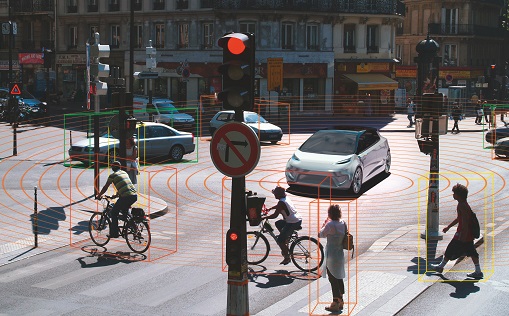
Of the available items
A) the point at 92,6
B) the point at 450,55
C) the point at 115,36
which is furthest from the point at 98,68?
the point at 450,55

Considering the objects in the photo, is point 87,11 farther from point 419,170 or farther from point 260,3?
point 419,170

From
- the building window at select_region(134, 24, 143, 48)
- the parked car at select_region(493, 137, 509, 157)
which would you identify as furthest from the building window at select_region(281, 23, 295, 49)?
the parked car at select_region(493, 137, 509, 157)

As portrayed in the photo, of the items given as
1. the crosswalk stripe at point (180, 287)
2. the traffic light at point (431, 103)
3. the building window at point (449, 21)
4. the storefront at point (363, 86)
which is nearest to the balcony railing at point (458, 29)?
the building window at point (449, 21)

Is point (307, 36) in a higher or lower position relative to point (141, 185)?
higher

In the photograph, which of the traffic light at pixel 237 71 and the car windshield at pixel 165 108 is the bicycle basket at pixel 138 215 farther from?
the car windshield at pixel 165 108

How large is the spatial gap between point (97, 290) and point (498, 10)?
7326cm

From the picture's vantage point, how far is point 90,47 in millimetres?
22734

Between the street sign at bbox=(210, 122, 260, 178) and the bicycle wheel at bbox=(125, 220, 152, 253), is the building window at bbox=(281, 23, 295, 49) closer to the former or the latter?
the bicycle wheel at bbox=(125, 220, 152, 253)

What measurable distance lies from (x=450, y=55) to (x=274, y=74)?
26.4m

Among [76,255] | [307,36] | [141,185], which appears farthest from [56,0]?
[76,255]

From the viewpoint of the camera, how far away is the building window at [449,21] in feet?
239

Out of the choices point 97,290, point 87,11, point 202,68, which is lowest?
point 97,290

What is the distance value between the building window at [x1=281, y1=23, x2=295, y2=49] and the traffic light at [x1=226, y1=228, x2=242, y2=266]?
146 feet

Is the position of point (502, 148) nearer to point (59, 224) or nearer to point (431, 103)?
point (431, 103)
